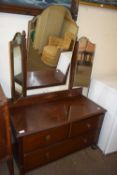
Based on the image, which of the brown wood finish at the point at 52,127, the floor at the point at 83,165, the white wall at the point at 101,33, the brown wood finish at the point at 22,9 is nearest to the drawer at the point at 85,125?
the brown wood finish at the point at 52,127

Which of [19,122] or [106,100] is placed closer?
[19,122]

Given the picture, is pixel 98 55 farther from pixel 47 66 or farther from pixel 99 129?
pixel 99 129

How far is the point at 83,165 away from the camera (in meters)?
1.80

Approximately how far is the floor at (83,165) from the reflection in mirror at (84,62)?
809mm

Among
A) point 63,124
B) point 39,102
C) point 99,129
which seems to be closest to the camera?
point 63,124

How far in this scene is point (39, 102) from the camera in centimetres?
176

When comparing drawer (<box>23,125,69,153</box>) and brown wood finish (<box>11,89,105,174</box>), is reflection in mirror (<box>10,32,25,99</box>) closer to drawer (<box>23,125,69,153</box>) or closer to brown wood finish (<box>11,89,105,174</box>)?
brown wood finish (<box>11,89,105,174</box>)

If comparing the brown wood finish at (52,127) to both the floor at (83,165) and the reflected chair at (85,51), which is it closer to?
the floor at (83,165)

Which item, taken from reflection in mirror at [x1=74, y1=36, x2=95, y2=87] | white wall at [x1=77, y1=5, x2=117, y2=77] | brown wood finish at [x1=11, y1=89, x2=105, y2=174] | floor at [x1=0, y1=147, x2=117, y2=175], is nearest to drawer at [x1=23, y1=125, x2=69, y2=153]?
brown wood finish at [x1=11, y1=89, x2=105, y2=174]

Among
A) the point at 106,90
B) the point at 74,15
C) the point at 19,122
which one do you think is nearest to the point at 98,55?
the point at 106,90

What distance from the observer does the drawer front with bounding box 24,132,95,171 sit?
5.02 ft

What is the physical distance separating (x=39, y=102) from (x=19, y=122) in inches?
14.7

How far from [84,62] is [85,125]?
2.21 ft

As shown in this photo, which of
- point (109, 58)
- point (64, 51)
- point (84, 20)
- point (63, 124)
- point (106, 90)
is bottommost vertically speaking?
point (63, 124)
